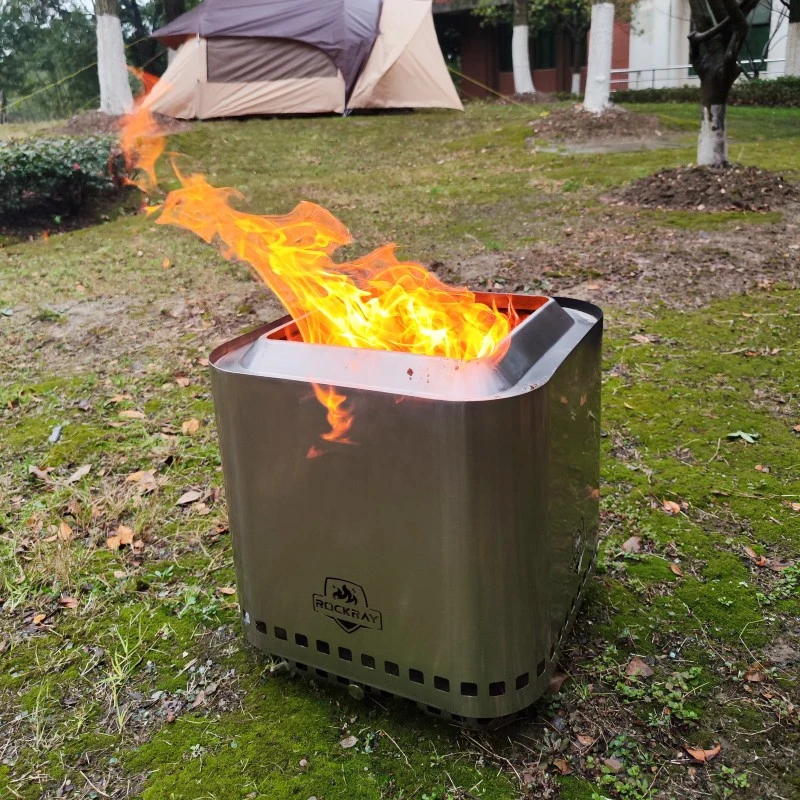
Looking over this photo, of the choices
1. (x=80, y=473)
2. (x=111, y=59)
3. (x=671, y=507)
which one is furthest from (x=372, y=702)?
(x=111, y=59)

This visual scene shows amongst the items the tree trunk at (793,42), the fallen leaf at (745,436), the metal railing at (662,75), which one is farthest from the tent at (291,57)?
the fallen leaf at (745,436)

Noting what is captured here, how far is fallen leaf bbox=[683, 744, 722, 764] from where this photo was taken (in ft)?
6.06

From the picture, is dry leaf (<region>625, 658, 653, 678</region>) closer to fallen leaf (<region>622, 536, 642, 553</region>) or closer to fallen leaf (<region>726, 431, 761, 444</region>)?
fallen leaf (<region>622, 536, 642, 553</region>)

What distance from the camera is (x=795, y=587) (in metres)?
2.44

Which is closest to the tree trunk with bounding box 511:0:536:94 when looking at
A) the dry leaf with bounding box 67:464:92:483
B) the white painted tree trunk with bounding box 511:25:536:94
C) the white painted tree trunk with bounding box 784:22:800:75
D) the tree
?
the white painted tree trunk with bounding box 511:25:536:94

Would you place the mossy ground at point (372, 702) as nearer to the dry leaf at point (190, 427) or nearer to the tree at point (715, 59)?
the dry leaf at point (190, 427)

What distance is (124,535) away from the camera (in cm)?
295

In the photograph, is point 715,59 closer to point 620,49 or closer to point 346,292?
point 346,292

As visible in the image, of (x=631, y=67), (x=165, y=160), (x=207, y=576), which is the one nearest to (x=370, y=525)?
(x=207, y=576)

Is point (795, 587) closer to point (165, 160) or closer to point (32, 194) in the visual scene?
point (32, 194)

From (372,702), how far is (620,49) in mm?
27406

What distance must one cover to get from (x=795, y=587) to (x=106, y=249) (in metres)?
7.49

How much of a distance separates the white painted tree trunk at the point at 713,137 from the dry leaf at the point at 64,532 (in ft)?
25.2

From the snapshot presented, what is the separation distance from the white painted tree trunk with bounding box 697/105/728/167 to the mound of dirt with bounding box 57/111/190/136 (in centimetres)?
966
